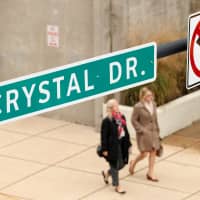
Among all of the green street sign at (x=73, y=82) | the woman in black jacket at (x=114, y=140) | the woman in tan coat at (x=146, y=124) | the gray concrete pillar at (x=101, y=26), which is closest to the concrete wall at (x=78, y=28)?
the gray concrete pillar at (x=101, y=26)

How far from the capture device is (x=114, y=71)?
5371 mm

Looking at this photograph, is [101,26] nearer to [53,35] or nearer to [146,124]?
[53,35]

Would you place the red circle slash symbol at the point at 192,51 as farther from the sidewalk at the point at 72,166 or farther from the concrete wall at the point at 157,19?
the concrete wall at the point at 157,19

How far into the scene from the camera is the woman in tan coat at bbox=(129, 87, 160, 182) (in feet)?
40.1

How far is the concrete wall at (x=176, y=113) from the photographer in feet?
49.2

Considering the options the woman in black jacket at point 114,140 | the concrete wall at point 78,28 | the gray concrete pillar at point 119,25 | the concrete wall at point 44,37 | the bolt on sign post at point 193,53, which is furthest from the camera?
the concrete wall at point 44,37

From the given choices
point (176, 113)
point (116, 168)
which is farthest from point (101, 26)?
point (116, 168)

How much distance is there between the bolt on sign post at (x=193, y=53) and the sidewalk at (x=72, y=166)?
6252 mm

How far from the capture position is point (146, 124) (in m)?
12.4

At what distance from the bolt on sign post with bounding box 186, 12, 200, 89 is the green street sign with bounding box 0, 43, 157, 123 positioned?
284mm

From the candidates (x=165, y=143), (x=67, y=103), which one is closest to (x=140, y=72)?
(x=67, y=103)

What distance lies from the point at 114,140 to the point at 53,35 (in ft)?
16.7

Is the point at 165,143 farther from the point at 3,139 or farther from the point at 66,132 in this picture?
the point at 3,139

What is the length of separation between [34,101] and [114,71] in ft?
2.09
